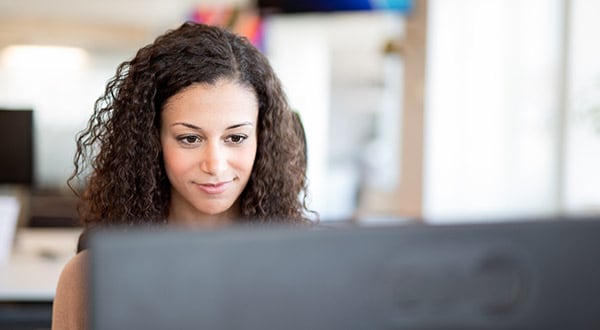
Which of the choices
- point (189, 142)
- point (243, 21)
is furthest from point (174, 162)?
point (243, 21)

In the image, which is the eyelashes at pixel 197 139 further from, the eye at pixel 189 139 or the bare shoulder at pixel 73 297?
the bare shoulder at pixel 73 297

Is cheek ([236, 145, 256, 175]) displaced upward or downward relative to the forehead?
downward

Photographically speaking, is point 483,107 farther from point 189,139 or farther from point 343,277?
point 343,277

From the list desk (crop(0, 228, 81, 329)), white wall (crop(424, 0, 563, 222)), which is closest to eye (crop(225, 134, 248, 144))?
desk (crop(0, 228, 81, 329))

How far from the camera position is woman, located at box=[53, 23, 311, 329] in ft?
4.16

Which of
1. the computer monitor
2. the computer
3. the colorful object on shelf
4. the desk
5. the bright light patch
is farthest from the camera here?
the bright light patch

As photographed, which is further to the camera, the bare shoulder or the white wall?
the white wall

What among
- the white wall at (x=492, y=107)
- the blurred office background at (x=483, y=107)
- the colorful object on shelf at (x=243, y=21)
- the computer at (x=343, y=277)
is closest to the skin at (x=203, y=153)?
the computer at (x=343, y=277)

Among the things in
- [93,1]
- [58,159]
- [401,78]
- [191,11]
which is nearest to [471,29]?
[401,78]

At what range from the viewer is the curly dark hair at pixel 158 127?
131 centimetres

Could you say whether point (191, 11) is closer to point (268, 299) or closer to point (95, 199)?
point (95, 199)

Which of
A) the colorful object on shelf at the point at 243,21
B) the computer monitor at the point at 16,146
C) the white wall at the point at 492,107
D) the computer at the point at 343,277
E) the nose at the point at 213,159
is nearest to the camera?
the computer at the point at 343,277

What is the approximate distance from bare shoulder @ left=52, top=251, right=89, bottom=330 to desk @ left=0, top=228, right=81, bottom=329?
1.40 metres

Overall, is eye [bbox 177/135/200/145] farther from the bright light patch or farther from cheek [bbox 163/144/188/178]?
the bright light patch
